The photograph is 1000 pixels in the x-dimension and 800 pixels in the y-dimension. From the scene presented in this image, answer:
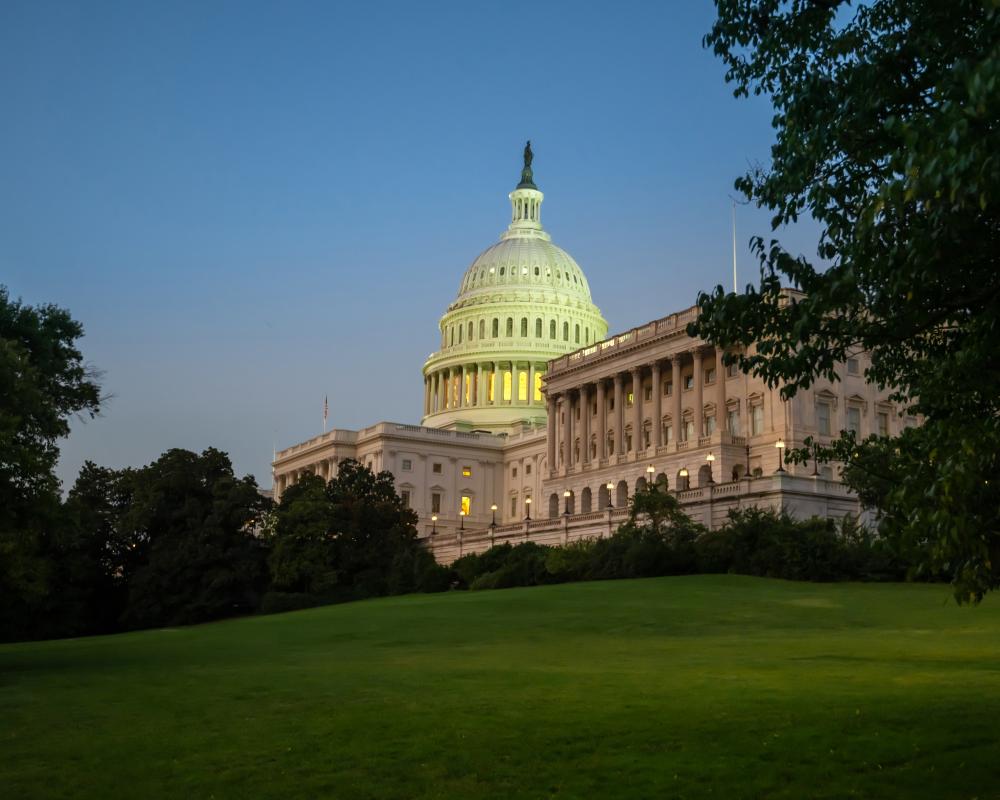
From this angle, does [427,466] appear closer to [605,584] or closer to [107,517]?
[107,517]

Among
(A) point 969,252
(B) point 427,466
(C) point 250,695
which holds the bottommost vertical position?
(C) point 250,695

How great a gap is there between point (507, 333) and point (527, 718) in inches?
5958

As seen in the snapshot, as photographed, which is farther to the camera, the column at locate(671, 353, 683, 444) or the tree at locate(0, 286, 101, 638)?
the column at locate(671, 353, 683, 444)

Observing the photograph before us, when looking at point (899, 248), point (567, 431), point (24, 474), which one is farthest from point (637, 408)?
point (899, 248)

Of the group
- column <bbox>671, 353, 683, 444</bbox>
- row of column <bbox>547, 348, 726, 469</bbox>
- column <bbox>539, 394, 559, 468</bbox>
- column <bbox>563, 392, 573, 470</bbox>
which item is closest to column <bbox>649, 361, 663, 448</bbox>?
row of column <bbox>547, 348, 726, 469</bbox>

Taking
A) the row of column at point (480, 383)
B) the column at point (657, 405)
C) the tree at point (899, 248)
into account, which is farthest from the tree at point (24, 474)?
the row of column at point (480, 383)

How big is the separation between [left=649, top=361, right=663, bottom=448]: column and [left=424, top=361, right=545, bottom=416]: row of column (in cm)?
5769

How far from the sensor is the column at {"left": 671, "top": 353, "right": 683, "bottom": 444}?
10406 cm

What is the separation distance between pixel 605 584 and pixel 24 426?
3219 centimetres

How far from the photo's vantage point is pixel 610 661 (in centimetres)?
2978

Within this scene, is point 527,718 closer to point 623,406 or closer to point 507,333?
point 623,406

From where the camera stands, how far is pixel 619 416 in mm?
111250

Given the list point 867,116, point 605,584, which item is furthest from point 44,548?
point 867,116

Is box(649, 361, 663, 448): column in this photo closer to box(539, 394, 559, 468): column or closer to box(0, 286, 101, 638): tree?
box(539, 394, 559, 468): column
